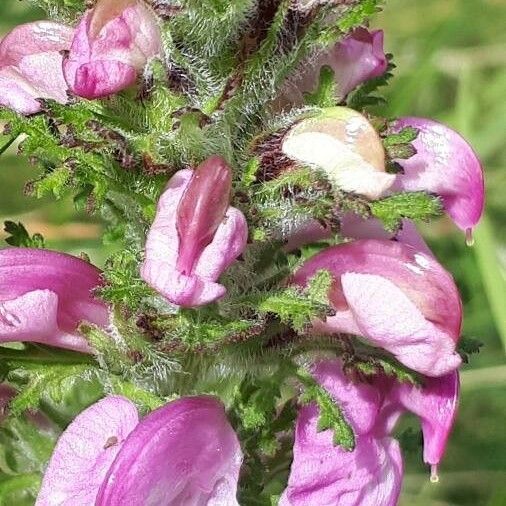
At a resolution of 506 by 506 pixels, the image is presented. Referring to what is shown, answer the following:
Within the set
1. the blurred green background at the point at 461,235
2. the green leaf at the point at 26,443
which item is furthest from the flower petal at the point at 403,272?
the blurred green background at the point at 461,235

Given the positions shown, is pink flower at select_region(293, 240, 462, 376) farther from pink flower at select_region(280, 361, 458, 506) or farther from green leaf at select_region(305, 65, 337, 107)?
green leaf at select_region(305, 65, 337, 107)

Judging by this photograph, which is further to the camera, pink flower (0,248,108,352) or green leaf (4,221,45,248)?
green leaf (4,221,45,248)

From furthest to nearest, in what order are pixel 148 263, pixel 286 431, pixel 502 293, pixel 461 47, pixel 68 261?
pixel 461 47 < pixel 502 293 < pixel 286 431 < pixel 68 261 < pixel 148 263

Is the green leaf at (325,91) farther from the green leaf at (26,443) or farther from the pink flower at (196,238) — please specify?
the green leaf at (26,443)

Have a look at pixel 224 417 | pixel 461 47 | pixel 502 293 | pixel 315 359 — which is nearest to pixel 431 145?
pixel 315 359

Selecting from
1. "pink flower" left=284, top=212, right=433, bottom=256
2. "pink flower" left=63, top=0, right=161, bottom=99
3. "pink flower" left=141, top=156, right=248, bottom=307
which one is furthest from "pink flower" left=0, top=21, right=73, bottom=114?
"pink flower" left=284, top=212, right=433, bottom=256

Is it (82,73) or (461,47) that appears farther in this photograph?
(461,47)

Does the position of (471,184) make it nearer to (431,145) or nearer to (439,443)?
(431,145)
